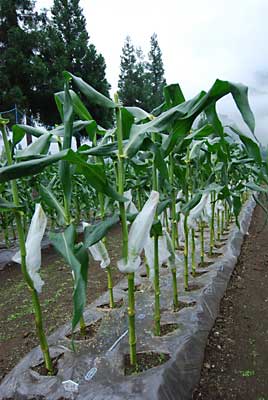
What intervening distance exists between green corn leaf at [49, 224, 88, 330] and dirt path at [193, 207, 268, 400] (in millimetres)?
722

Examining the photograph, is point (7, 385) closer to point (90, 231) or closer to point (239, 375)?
point (90, 231)

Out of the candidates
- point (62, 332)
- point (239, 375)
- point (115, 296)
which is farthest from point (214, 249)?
point (62, 332)

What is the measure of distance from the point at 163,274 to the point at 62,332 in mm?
895

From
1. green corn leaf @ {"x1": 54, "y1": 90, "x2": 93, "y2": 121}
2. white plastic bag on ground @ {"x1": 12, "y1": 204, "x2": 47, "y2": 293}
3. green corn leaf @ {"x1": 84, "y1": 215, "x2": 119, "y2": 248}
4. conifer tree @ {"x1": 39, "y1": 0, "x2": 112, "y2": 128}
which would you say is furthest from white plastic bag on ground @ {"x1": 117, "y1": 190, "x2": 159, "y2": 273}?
conifer tree @ {"x1": 39, "y1": 0, "x2": 112, "y2": 128}

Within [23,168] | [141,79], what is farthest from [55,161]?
[141,79]

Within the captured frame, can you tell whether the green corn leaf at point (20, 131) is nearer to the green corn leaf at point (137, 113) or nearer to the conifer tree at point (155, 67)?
the green corn leaf at point (137, 113)

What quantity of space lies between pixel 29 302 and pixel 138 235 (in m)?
1.59

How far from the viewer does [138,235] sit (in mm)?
950

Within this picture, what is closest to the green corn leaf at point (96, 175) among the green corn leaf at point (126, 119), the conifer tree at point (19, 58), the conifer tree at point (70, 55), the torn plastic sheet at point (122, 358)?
the green corn leaf at point (126, 119)

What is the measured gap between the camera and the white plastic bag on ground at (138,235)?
0.95 meters

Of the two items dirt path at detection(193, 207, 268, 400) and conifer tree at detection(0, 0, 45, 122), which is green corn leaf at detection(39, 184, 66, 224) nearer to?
dirt path at detection(193, 207, 268, 400)

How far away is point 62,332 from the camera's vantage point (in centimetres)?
147

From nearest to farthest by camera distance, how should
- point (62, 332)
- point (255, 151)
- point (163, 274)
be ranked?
point (255, 151) < point (62, 332) < point (163, 274)

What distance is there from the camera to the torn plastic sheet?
1.07 m
